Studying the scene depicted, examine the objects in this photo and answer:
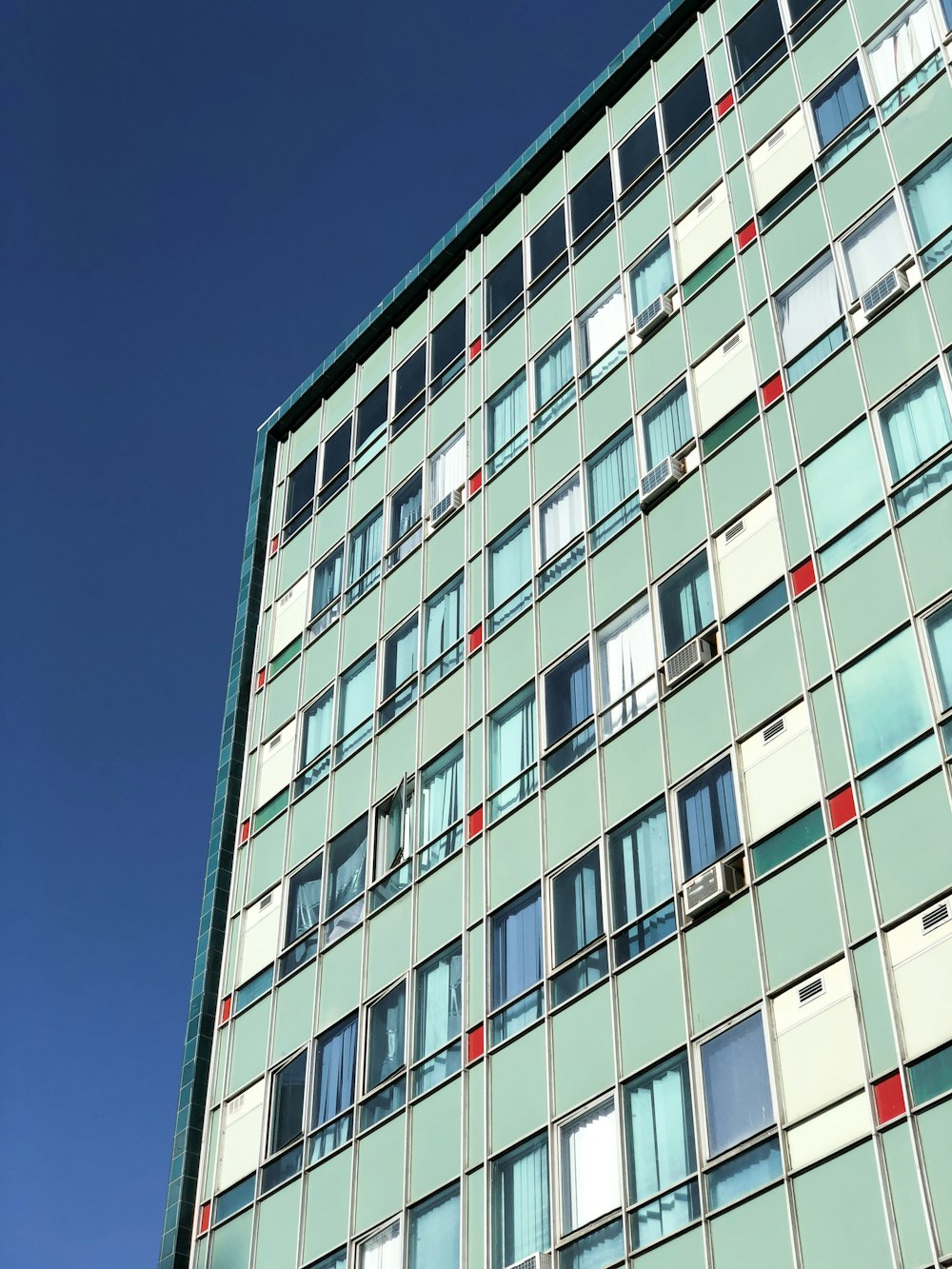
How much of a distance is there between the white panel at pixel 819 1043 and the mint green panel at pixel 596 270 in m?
16.8

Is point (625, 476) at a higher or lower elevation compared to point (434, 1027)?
higher

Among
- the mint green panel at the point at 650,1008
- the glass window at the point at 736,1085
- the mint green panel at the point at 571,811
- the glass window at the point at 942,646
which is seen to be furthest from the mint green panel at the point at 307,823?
the glass window at the point at 942,646

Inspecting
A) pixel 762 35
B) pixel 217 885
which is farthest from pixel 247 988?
pixel 762 35

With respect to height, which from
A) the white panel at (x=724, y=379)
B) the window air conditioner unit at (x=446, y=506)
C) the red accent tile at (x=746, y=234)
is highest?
the red accent tile at (x=746, y=234)

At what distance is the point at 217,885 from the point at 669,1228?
15236 mm

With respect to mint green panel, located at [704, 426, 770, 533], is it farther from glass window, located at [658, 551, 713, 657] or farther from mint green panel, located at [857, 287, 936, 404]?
mint green panel, located at [857, 287, 936, 404]

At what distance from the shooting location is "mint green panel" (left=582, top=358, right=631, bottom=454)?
29516mm

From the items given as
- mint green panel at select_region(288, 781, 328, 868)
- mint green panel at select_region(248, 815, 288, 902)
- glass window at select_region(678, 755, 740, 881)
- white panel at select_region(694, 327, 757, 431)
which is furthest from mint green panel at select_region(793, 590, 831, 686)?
mint green panel at select_region(248, 815, 288, 902)

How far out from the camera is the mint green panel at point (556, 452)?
3023 centimetres

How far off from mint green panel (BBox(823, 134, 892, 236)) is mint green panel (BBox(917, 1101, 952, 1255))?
1465 centimetres

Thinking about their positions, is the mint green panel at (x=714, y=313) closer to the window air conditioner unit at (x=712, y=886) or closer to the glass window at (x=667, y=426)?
the glass window at (x=667, y=426)

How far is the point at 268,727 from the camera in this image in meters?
34.8

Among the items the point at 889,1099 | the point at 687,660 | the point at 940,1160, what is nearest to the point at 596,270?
the point at 687,660

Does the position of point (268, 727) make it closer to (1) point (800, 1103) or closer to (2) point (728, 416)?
(2) point (728, 416)
